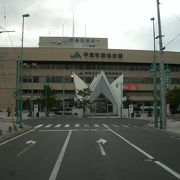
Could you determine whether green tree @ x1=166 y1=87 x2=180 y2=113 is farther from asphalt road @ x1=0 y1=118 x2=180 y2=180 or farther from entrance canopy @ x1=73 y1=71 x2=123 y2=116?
asphalt road @ x1=0 y1=118 x2=180 y2=180

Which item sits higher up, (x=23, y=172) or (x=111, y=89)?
(x=111, y=89)

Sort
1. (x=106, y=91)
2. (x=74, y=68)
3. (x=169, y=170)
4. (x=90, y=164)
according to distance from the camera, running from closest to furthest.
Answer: (x=169, y=170) < (x=90, y=164) < (x=106, y=91) < (x=74, y=68)

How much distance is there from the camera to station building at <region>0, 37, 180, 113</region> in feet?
439

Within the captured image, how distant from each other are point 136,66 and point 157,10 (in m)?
102

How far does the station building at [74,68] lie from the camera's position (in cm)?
13388

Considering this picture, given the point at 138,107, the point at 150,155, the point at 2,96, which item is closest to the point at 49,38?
the point at 2,96

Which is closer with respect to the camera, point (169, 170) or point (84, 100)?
point (169, 170)

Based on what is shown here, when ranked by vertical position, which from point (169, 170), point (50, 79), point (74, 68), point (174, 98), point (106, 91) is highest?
point (74, 68)

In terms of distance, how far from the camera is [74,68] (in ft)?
456

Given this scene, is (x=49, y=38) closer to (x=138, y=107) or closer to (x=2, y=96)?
(x=2, y=96)

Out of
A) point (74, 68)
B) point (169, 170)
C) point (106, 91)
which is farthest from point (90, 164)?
point (74, 68)

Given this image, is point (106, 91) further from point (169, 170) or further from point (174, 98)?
point (169, 170)

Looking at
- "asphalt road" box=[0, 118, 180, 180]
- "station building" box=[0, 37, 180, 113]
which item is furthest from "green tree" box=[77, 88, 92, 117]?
"asphalt road" box=[0, 118, 180, 180]

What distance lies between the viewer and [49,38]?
15000 centimetres
